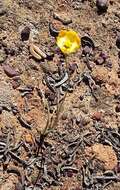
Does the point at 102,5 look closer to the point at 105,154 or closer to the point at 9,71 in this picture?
the point at 9,71

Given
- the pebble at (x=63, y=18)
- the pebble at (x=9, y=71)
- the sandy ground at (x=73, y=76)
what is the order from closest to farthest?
the sandy ground at (x=73, y=76) < the pebble at (x=9, y=71) < the pebble at (x=63, y=18)

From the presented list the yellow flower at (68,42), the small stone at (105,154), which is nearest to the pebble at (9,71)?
the yellow flower at (68,42)

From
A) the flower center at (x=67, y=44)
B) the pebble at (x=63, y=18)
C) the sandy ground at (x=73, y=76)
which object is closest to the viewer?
the flower center at (x=67, y=44)

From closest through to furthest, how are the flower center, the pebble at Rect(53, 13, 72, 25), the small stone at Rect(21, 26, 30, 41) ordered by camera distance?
the flower center → the small stone at Rect(21, 26, 30, 41) → the pebble at Rect(53, 13, 72, 25)

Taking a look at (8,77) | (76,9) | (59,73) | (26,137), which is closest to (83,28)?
(76,9)

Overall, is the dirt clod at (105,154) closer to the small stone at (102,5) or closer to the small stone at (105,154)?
the small stone at (105,154)

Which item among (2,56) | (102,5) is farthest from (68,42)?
(102,5)

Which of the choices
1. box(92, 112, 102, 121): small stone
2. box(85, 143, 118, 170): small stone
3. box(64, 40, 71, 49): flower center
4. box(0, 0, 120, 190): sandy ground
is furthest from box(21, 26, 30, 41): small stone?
box(85, 143, 118, 170): small stone

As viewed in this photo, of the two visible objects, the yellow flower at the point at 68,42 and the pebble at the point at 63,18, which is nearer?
the yellow flower at the point at 68,42

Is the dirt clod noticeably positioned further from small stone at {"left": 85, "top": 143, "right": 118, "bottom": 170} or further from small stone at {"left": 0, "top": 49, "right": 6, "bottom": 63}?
small stone at {"left": 0, "top": 49, "right": 6, "bottom": 63}
